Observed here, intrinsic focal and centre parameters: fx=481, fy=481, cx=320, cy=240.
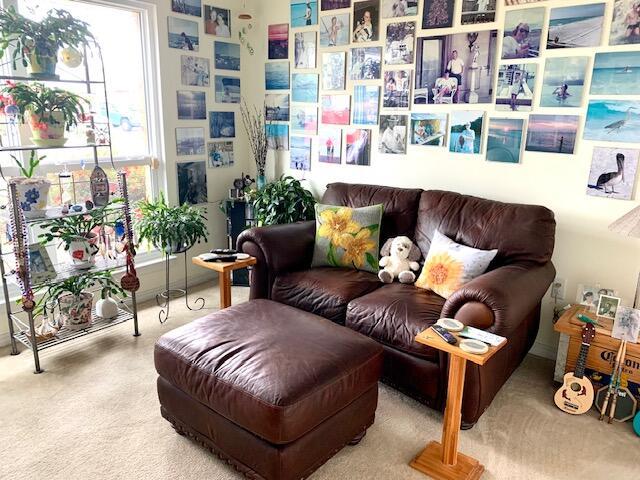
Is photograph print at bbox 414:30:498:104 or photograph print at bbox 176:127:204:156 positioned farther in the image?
photograph print at bbox 176:127:204:156

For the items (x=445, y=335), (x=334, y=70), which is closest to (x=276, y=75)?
(x=334, y=70)

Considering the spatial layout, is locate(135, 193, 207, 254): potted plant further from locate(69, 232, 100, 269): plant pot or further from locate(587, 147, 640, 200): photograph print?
locate(587, 147, 640, 200): photograph print

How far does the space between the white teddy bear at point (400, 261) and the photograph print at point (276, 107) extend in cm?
160

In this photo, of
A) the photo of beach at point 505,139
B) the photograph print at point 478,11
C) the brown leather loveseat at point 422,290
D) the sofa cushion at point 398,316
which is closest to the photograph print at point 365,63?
the photograph print at point 478,11

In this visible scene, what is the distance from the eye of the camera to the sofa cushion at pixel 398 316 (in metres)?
2.26

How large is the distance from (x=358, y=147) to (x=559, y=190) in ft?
4.59

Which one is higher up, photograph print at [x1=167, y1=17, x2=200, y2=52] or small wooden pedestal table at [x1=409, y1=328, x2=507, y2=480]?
photograph print at [x1=167, y1=17, x2=200, y2=52]

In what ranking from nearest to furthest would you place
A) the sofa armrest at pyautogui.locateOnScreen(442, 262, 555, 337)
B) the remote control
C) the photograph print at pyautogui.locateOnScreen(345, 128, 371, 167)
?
1. the remote control
2. the sofa armrest at pyautogui.locateOnScreen(442, 262, 555, 337)
3. the photograph print at pyautogui.locateOnScreen(345, 128, 371, 167)

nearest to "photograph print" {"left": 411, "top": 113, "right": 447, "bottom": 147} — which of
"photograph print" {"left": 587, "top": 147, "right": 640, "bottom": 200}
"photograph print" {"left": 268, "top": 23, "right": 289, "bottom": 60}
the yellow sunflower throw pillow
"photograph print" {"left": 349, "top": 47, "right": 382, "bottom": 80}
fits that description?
"photograph print" {"left": 349, "top": 47, "right": 382, "bottom": 80}

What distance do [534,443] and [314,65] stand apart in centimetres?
288

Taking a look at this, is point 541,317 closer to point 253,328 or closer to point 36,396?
point 253,328

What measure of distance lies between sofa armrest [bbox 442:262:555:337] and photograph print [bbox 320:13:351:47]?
2034 mm

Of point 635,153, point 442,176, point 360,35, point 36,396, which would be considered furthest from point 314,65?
point 36,396

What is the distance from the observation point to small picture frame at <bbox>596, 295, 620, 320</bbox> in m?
2.43
